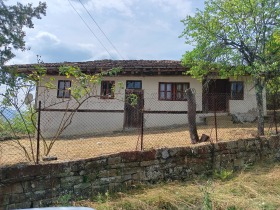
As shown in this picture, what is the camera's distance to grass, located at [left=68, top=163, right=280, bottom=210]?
5.22 metres

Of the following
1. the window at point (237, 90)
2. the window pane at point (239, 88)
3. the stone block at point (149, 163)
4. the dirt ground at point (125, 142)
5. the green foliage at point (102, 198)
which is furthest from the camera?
the window pane at point (239, 88)

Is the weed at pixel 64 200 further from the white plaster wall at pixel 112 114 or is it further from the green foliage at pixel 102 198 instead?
the white plaster wall at pixel 112 114

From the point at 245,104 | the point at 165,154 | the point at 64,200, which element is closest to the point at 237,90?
the point at 245,104

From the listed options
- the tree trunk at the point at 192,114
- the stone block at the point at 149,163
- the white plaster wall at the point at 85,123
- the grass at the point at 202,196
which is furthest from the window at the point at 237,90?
the stone block at the point at 149,163

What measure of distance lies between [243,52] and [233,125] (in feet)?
14.1

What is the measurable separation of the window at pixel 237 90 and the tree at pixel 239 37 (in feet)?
14.9

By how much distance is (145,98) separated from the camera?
14875 millimetres

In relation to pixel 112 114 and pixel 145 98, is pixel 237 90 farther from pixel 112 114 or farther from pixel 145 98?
pixel 112 114

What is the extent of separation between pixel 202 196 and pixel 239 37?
268 inches

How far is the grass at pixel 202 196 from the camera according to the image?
17.1ft

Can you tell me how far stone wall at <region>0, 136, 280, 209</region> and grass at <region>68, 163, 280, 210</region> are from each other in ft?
0.97

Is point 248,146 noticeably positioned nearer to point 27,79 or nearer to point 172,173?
point 172,173

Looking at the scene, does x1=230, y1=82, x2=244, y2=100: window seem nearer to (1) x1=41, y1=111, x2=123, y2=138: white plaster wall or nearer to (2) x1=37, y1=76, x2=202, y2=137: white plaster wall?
(2) x1=37, y1=76, x2=202, y2=137: white plaster wall

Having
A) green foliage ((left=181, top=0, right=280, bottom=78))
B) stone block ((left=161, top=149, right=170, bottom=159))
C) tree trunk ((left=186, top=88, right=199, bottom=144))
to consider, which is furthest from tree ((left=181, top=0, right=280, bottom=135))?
stone block ((left=161, top=149, right=170, bottom=159))
